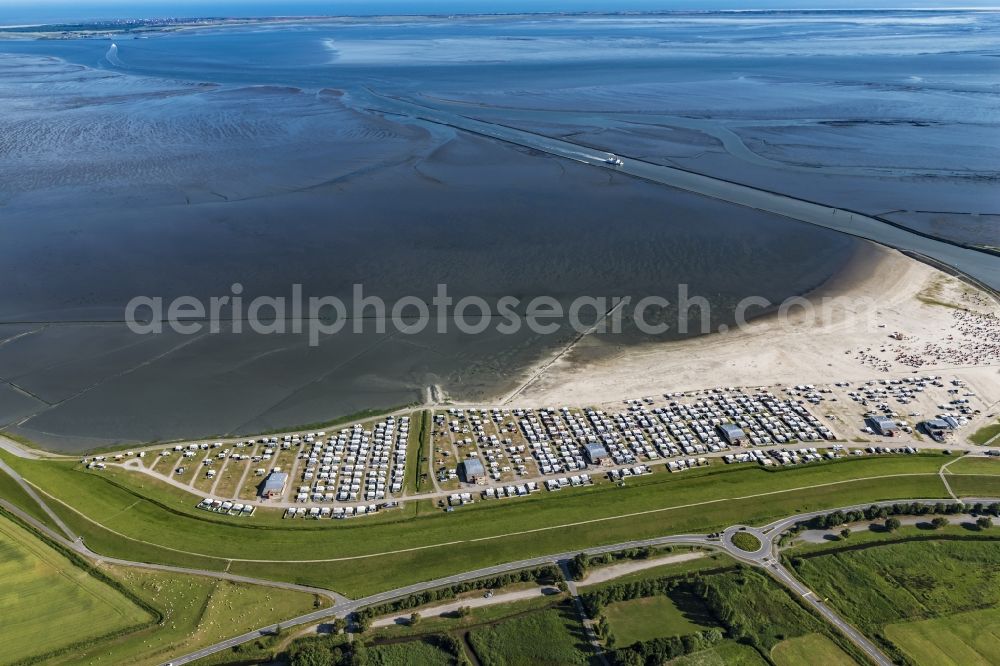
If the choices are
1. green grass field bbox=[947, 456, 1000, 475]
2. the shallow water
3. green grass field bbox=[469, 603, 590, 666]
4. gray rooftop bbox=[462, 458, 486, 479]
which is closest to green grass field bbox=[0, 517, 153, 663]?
the shallow water

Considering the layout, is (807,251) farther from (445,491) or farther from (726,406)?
(445,491)

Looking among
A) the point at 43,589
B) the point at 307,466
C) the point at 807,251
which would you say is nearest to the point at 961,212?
the point at 807,251

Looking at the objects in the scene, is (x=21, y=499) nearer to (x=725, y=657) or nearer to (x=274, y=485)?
(x=274, y=485)

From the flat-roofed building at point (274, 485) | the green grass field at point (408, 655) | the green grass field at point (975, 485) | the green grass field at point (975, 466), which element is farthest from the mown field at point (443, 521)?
the green grass field at point (408, 655)

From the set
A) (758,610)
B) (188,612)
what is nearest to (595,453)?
(758,610)

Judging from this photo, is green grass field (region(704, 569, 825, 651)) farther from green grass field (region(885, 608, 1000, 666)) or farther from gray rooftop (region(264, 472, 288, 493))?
gray rooftop (region(264, 472, 288, 493))

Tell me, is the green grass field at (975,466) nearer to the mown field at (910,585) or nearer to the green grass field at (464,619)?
the mown field at (910,585)

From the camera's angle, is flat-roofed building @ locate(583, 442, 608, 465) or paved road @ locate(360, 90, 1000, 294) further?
paved road @ locate(360, 90, 1000, 294)
